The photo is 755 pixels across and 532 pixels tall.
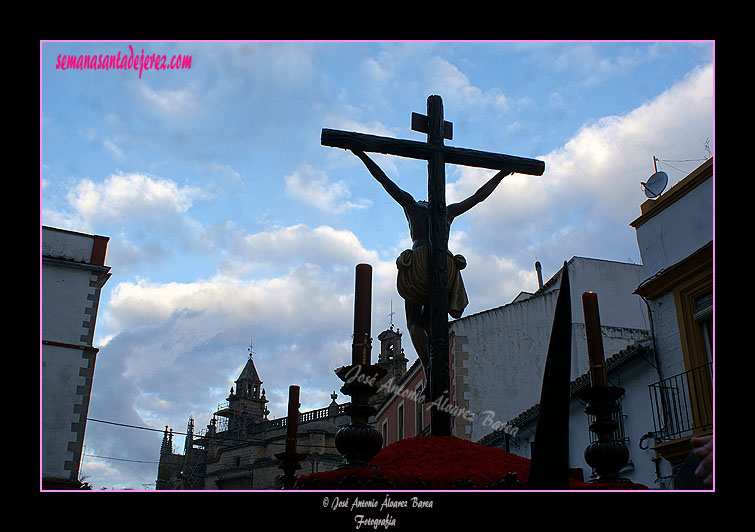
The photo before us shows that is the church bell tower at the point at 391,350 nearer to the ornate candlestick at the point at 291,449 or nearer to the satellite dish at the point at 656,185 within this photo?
the satellite dish at the point at 656,185

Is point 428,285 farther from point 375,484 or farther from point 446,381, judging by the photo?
point 375,484

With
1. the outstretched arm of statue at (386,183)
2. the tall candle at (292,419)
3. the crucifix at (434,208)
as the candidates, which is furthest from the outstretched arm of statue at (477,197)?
the tall candle at (292,419)

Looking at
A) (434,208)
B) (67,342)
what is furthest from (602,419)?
(67,342)

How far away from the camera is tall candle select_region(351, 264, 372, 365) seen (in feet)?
11.8

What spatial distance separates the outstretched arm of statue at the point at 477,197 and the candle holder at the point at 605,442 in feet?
7.14

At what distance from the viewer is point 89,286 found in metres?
19.9

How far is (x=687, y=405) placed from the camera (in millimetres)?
11914

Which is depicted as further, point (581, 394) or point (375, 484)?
point (581, 394)

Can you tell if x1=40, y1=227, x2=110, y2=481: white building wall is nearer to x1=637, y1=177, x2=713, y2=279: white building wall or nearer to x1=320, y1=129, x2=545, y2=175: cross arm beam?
x1=320, y1=129, x2=545, y2=175: cross arm beam

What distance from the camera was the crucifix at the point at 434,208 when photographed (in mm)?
4793
